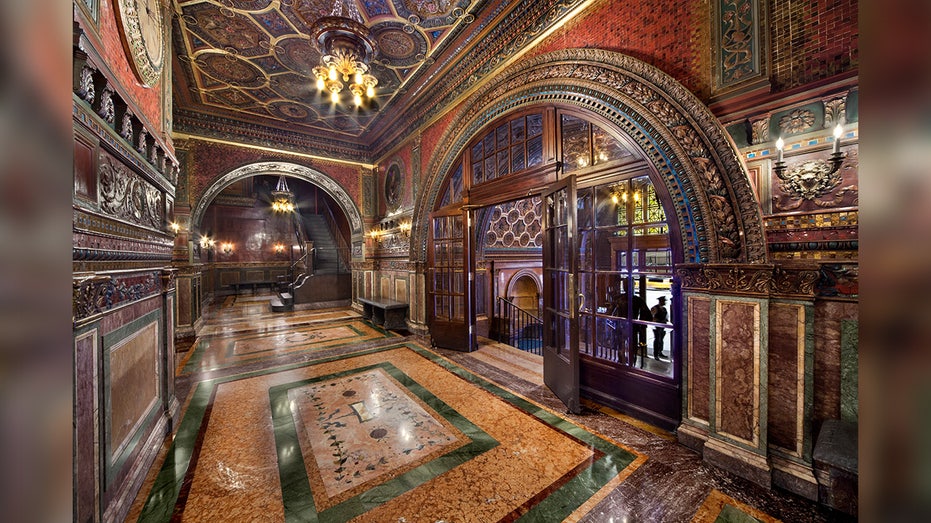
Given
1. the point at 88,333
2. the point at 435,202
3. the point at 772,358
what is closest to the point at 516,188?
the point at 435,202

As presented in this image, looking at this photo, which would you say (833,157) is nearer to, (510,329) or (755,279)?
(755,279)

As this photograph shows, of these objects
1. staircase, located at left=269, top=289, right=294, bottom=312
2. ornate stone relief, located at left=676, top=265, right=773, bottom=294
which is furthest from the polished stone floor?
staircase, located at left=269, top=289, right=294, bottom=312

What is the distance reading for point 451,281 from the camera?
5836 mm

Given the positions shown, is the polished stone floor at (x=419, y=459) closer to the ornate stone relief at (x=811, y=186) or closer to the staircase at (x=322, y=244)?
the ornate stone relief at (x=811, y=186)

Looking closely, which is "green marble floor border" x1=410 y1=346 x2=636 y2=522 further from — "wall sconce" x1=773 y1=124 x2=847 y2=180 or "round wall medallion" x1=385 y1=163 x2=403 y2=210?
"round wall medallion" x1=385 y1=163 x2=403 y2=210

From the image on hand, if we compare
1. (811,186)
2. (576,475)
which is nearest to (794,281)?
(811,186)

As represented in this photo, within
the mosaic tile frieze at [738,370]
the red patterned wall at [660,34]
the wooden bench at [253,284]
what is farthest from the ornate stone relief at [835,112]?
the wooden bench at [253,284]

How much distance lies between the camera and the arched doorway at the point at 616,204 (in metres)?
2.75

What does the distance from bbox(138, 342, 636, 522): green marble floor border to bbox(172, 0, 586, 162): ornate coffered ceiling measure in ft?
14.3

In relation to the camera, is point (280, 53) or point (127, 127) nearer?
point (127, 127)

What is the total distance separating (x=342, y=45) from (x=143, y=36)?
2.36 m

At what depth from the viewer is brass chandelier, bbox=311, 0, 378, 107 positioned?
Answer: 170 inches

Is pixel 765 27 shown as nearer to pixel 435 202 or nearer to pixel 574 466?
pixel 574 466

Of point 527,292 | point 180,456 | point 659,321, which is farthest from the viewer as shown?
point 527,292
